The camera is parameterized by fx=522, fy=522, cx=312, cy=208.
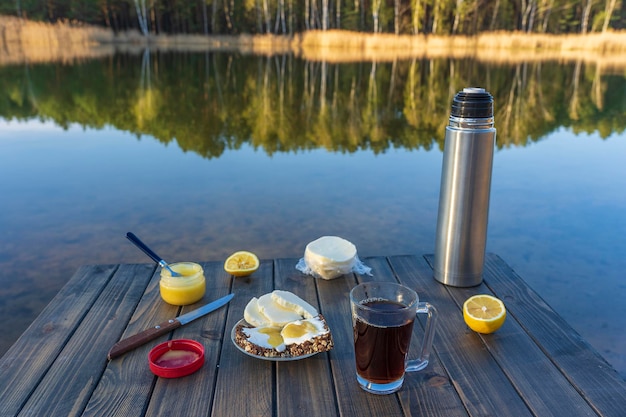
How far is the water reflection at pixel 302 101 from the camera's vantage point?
30.0 feet

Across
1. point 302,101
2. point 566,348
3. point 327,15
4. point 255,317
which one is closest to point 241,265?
point 255,317

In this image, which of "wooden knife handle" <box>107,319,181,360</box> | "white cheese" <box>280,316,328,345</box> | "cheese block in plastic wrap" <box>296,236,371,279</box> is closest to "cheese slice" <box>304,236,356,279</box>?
"cheese block in plastic wrap" <box>296,236,371,279</box>

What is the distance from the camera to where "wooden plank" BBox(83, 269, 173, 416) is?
149cm

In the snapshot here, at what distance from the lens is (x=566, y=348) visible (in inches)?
71.4

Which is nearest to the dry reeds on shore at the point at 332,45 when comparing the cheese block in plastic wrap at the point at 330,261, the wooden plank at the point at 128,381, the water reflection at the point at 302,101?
the water reflection at the point at 302,101

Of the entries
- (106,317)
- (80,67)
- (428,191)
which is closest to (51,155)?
(428,191)

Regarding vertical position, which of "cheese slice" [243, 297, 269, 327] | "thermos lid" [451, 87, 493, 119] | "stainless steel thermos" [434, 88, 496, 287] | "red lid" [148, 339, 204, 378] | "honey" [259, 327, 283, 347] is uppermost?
"thermos lid" [451, 87, 493, 119]

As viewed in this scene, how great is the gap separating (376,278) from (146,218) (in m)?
3.68

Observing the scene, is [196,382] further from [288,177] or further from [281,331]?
[288,177]

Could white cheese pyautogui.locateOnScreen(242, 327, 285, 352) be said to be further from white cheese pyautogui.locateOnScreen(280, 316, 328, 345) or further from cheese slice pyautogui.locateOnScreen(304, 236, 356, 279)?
cheese slice pyautogui.locateOnScreen(304, 236, 356, 279)

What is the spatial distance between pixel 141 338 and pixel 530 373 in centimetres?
129

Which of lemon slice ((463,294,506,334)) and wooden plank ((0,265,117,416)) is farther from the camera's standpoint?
lemon slice ((463,294,506,334))

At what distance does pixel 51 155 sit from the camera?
790cm

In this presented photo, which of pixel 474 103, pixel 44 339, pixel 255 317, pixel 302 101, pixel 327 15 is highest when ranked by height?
pixel 327 15
